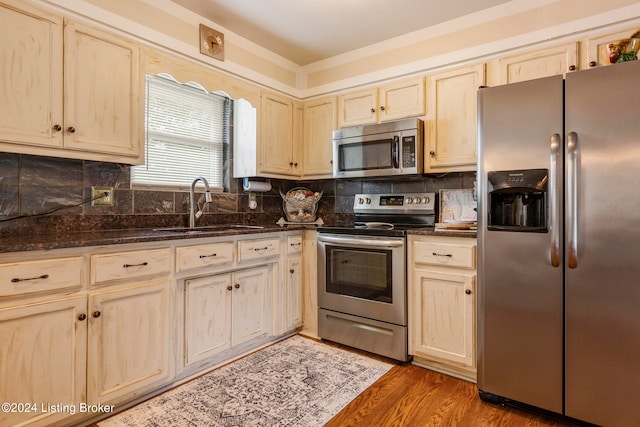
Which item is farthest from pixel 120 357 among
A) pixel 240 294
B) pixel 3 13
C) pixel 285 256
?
pixel 3 13

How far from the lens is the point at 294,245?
2.91m

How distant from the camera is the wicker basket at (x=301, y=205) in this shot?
330cm

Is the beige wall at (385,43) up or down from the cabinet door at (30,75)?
up

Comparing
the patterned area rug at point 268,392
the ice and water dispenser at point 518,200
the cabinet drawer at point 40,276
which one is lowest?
the patterned area rug at point 268,392

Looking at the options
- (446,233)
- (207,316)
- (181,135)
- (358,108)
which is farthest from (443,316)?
(181,135)

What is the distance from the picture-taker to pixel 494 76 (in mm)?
2391

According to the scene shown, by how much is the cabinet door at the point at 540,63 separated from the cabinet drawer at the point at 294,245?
186 centimetres

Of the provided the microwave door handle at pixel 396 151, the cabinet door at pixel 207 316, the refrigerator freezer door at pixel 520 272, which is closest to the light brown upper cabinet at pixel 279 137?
the microwave door handle at pixel 396 151

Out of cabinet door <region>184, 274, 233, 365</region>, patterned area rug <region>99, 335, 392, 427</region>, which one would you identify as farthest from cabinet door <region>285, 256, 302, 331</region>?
cabinet door <region>184, 274, 233, 365</region>

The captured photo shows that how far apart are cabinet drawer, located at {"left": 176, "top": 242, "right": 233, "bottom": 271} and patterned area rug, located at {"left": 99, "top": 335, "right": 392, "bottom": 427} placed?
2.36 ft

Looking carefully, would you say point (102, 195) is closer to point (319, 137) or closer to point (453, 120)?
point (319, 137)

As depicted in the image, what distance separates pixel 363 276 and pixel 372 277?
79mm

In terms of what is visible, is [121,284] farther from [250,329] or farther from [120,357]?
[250,329]

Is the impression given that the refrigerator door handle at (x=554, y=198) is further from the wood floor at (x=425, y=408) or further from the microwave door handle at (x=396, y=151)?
the microwave door handle at (x=396, y=151)
